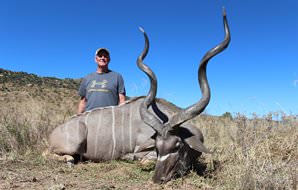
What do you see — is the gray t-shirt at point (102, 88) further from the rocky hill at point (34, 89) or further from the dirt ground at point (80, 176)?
the rocky hill at point (34, 89)

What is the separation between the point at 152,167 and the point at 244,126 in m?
1.70

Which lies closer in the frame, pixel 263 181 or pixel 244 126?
pixel 263 181

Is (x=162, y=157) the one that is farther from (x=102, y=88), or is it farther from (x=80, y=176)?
(x=102, y=88)

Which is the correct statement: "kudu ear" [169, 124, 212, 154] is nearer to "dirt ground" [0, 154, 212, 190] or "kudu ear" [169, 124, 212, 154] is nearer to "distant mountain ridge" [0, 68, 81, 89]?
"dirt ground" [0, 154, 212, 190]

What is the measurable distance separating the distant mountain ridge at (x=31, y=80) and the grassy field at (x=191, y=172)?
28105 mm

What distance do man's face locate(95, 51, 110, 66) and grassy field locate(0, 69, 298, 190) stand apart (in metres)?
1.57

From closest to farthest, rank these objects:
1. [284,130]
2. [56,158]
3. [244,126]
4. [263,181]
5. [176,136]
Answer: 1. [263,181]
2. [176,136]
3. [56,158]
4. [244,126]
5. [284,130]

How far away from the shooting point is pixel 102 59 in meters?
5.99

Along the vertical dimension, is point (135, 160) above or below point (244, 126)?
below

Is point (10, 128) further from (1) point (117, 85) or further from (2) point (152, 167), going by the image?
(2) point (152, 167)

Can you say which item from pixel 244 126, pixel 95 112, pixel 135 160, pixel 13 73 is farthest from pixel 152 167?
pixel 13 73

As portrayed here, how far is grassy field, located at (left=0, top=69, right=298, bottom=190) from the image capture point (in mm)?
3083

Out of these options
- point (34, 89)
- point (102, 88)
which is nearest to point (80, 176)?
point (102, 88)

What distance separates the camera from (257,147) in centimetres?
445
